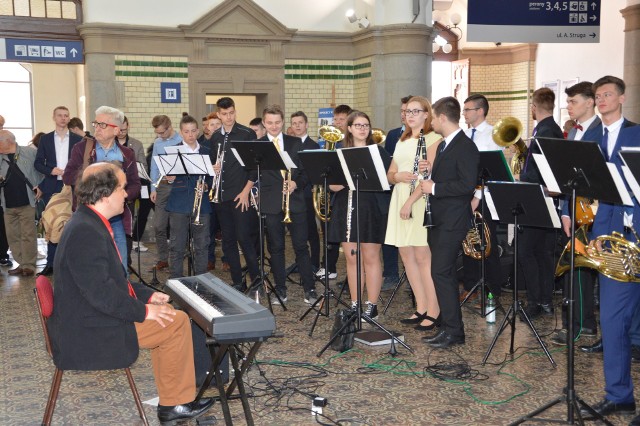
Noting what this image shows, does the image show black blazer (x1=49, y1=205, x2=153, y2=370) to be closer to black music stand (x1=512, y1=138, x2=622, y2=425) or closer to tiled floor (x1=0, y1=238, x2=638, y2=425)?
tiled floor (x1=0, y1=238, x2=638, y2=425)

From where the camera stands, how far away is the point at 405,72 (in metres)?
12.3

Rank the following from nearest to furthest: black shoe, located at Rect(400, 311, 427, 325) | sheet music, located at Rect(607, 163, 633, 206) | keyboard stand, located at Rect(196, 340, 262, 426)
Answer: sheet music, located at Rect(607, 163, 633, 206) < keyboard stand, located at Rect(196, 340, 262, 426) < black shoe, located at Rect(400, 311, 427, 325)

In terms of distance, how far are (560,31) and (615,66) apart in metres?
4.15

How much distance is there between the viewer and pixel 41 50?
38.8 ft

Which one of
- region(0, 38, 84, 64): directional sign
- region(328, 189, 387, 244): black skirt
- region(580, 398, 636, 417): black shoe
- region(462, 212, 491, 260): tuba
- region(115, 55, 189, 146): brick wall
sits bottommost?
region(580, 398, 636, 417): black shoe

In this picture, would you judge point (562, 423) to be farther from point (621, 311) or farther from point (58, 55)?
point (58, 55)

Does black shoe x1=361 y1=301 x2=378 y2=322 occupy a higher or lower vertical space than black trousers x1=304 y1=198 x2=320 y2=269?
lower

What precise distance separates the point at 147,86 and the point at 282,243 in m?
5.75

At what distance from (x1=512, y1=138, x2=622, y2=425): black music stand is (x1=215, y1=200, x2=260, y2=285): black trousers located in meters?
3.83

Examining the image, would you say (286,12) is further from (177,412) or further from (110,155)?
(177,412)

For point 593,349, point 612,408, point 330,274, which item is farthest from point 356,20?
point 612,408

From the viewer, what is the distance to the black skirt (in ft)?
21.1

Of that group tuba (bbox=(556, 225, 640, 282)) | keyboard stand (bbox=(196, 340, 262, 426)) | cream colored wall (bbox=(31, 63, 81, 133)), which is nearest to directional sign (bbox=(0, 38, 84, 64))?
cream colored wall (bbox=(31, 63, 81, 133))

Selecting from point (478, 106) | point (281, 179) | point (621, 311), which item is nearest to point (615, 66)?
point (478, 106)
